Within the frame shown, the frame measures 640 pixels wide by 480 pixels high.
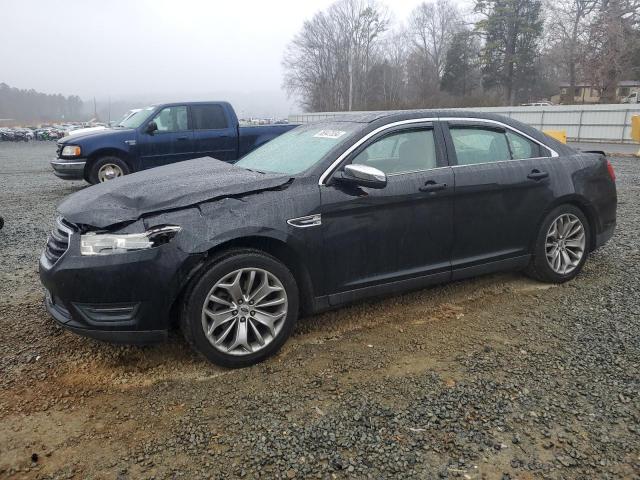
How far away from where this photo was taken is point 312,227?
325 cm

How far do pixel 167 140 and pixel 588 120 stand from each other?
19.6 metres

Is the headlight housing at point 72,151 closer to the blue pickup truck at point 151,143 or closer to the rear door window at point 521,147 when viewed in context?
the blue pickup truck at point 151,143

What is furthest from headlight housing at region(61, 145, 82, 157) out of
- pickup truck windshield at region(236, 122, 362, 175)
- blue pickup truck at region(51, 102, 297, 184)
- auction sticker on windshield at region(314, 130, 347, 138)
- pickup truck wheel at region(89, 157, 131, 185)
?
auction sticker on windshield at region(314, 130, 347, 138)

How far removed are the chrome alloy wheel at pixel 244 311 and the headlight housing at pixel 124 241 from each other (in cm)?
43

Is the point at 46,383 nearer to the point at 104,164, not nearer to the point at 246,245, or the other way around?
the point at 246,245

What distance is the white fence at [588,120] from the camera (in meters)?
20.2

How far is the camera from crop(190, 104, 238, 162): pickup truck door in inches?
387

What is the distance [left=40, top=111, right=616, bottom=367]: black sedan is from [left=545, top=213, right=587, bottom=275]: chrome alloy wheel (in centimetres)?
1

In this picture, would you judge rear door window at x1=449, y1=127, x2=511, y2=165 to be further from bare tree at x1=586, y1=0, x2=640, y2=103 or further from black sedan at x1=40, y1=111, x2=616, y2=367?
bare tree at x1=586, y1=0, x2=640, y2=103

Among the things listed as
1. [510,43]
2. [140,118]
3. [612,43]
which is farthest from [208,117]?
[510,43]

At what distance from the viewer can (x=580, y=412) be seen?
2.62 metres

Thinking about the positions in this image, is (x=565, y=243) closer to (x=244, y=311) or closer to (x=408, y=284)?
(x=408, y=284)

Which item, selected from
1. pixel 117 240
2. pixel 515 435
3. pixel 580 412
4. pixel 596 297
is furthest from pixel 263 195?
pixel 596 297

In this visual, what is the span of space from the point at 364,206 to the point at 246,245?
87 centimetres
